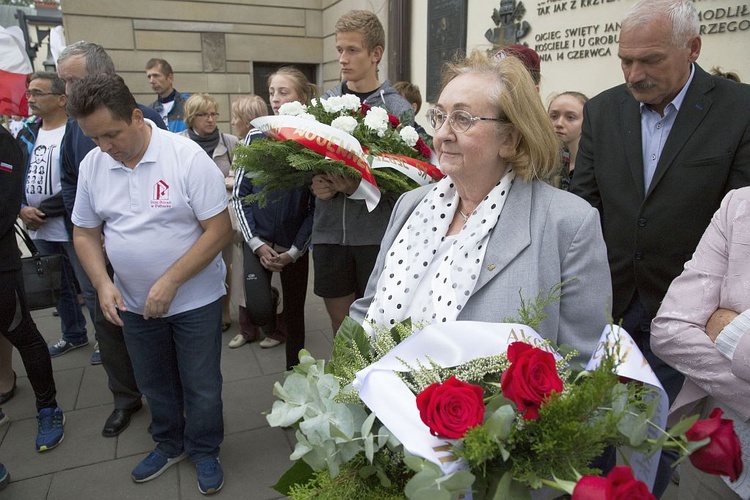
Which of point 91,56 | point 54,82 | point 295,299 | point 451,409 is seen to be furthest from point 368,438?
point 54,82

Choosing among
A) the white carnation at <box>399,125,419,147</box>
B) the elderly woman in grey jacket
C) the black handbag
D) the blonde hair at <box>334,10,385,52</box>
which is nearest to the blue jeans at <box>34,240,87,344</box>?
the black handbag

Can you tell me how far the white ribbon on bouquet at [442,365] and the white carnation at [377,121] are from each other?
160 cm

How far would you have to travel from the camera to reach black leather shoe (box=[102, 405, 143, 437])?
330 centimetres

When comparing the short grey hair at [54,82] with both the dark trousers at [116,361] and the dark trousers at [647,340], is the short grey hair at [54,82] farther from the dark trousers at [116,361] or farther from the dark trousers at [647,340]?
the dark trousers at [647,340]

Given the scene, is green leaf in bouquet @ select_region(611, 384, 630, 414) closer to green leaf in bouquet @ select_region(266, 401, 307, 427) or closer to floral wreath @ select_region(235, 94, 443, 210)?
green leaf in bouquet @ select_region(266, 401, 307, 427)

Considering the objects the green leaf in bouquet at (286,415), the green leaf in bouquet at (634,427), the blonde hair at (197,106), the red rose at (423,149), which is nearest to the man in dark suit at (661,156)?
the red rose at (423,149)

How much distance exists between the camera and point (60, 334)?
4.91 metres

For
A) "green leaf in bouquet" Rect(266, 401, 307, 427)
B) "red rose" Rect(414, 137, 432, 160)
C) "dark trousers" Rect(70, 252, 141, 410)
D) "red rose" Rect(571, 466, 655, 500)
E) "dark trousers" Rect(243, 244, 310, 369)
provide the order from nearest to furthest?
"red rose" Rect(571, 466, 655, 500) < "green leaf in bouquet" Rect(266, 401, 307, 427) < "red rose" Rect(414, 137, 432, 160) < "dark trousers" Rect(70, 252, 141, 410) < "dark trousers" Rect(243, 244, 310, 369)

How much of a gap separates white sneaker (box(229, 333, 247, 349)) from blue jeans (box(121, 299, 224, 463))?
5.27 ft

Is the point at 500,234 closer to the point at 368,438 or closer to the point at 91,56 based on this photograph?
the point at 368,438

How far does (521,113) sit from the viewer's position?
1577 mm

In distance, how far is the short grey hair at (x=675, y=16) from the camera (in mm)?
2086

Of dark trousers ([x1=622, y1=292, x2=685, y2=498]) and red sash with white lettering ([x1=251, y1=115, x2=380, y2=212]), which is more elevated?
red sash with white lettering ([x1=251, y1=115, x2=380, y2=212])

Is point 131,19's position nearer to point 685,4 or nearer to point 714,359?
point 685,4
